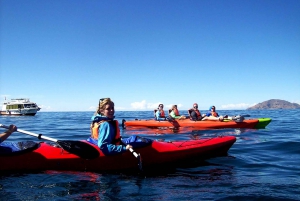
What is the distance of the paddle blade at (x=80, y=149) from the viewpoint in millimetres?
5555

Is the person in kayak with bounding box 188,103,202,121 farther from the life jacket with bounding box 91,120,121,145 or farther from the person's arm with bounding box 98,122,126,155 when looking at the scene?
the person's arm with bounding box 98,122,126,155

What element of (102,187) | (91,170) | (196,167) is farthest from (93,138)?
(196,167)

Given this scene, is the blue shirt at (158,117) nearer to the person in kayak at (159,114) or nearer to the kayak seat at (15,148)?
the person in kayak at (159,114)

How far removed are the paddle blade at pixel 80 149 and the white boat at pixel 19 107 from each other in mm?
48435

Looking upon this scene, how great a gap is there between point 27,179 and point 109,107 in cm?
220

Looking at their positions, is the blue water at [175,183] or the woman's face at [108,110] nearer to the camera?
the blue water at [175,183]

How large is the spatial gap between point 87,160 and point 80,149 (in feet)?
1.19

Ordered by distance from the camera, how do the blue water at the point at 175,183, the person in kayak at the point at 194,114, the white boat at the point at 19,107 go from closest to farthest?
the blue water at the point at 175,183 < the person in kayak at the point at 194,114 < the white boat at the point at 19,107

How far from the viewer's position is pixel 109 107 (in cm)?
532

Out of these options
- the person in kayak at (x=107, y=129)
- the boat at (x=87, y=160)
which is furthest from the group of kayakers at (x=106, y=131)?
the boat at (x=87, y=160)

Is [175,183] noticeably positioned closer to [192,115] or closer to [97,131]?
[97,131]

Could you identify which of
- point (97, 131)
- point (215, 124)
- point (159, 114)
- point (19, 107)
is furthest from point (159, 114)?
point (19, 107)

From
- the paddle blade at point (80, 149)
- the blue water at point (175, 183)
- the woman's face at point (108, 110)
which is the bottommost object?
the blue water at point (175, 183)

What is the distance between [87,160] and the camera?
575 centimetres
